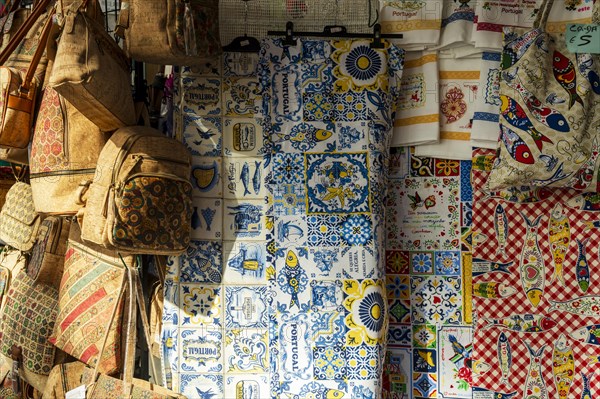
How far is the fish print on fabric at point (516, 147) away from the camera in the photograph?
2393 millimetres

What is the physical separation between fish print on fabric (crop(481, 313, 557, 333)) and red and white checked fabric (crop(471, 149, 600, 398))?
0.04ft

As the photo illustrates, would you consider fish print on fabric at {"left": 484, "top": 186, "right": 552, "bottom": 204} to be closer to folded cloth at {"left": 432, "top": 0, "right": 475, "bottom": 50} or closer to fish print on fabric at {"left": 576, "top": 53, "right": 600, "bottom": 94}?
fish print on fabric at {"left": 576, "top": 53, "right": 600, "bottom": 94}

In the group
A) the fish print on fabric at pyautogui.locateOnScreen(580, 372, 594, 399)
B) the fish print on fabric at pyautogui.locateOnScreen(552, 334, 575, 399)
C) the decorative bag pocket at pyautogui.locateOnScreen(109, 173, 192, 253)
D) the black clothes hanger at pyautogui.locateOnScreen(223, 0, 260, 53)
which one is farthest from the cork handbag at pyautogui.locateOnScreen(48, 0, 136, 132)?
the fish print on fabric at pyautogui.locateOnScreen(580, 372, 594, 399)

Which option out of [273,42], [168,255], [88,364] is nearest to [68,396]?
[88,364]

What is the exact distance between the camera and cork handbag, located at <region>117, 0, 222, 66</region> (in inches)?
94.2

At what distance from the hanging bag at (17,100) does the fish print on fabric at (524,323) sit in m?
1.76

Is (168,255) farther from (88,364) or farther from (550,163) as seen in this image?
(550,163)

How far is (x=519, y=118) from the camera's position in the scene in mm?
2434

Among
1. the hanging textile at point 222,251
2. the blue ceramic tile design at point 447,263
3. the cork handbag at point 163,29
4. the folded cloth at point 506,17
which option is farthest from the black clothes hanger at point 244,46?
the blue ceramic tile design at point 447,263

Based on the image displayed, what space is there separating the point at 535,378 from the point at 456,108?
38.2 inches

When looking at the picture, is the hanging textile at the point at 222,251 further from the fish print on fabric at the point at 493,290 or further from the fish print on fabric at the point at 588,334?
the fish print on fabric at the point at 588,334

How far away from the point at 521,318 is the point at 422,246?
1.38ft

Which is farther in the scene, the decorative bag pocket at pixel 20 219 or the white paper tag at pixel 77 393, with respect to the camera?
the decorative bag pocket at pixel 20 219

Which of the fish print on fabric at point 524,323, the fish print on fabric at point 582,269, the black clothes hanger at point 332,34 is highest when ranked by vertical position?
the black clothes hanger at point 332,34
